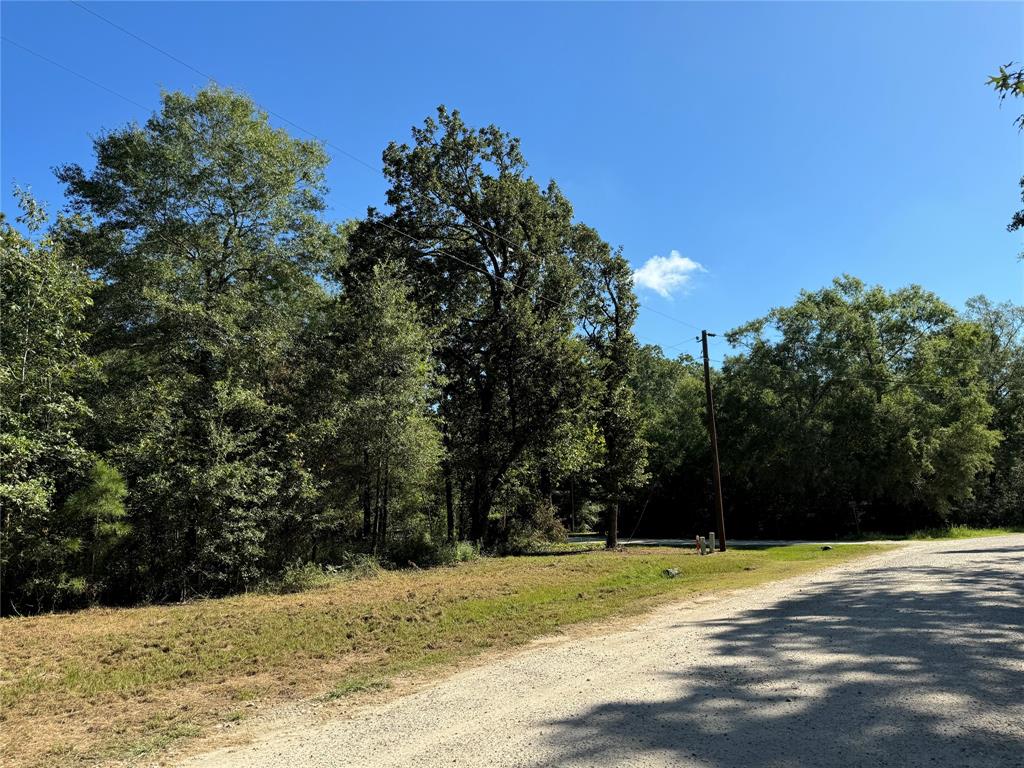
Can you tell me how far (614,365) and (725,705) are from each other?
78.2ft

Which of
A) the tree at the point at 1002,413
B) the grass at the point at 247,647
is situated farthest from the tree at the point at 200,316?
the tree at the point at 1002,413

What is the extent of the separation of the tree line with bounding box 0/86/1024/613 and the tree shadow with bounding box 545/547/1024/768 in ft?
34.9

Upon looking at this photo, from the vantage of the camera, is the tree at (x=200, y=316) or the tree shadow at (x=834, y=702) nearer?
the tree shadow at (x=834, y=702)

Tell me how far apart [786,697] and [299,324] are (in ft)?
63.6

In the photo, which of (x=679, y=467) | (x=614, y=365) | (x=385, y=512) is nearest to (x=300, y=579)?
(x=385, y=512)

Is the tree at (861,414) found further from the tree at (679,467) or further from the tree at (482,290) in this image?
the tree at (482,290)

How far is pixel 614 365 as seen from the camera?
2797cm

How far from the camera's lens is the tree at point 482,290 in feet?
75.5

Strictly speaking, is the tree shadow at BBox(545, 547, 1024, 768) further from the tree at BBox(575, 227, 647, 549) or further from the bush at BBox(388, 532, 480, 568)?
the tree at BBox(575, 227, 647, 549)

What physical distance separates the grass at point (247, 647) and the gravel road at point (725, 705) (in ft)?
3.50

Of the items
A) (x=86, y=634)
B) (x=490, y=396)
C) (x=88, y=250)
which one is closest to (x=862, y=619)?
(x=86, y=634)

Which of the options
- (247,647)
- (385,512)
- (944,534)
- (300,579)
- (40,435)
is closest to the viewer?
(247,647)

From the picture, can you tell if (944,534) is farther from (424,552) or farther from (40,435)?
(40,435)

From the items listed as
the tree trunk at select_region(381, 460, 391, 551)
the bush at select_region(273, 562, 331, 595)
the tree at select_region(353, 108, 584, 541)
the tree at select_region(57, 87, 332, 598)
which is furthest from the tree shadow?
the tree at select_region(353, 108, 584, 541)
